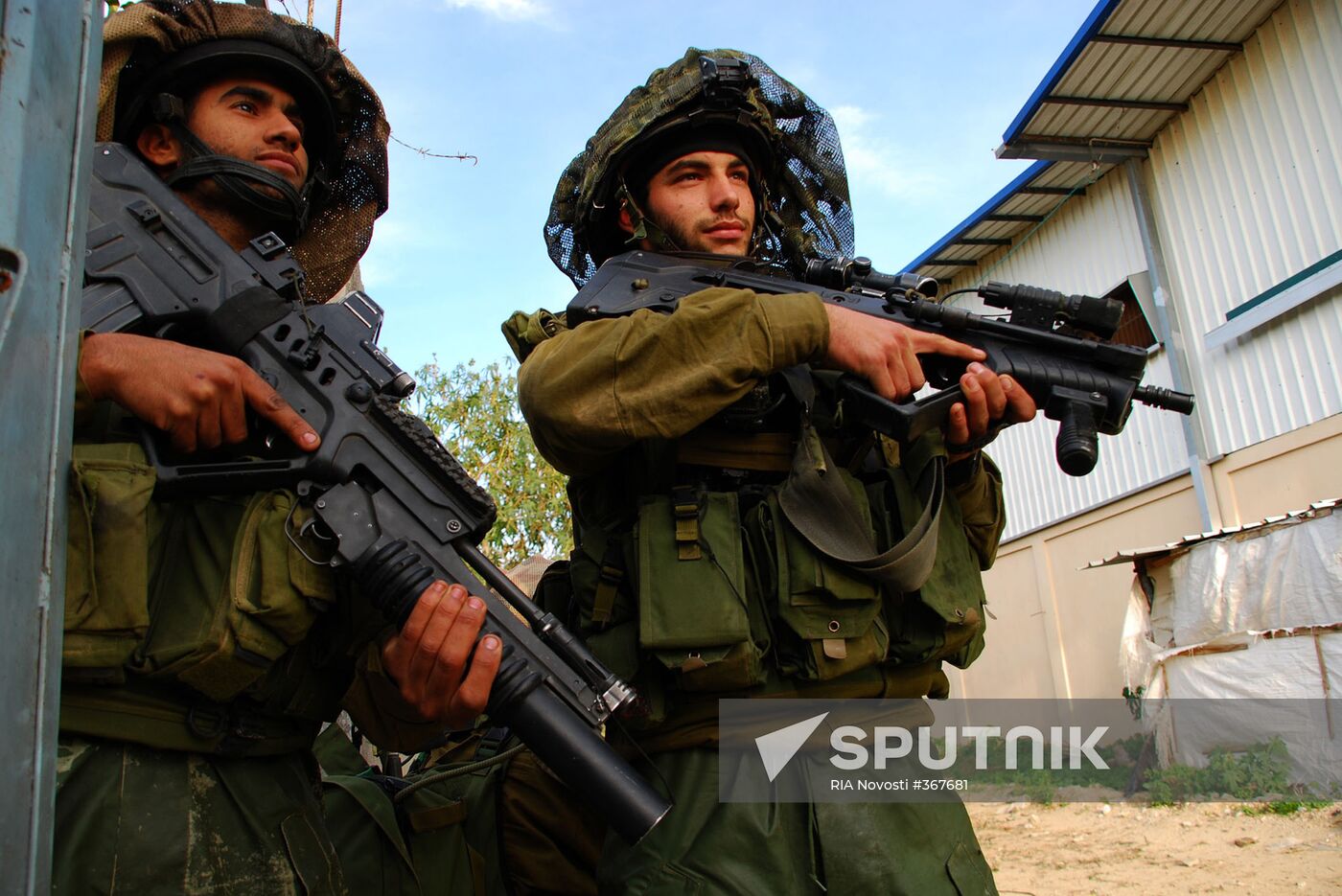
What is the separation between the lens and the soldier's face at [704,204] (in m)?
2.84

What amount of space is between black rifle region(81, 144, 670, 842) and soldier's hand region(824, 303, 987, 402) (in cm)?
91

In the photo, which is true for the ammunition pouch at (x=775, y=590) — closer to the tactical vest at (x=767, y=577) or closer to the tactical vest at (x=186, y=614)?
the tactical vest at (x=767, y=577)

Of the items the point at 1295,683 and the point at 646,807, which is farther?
the point at 1295,683

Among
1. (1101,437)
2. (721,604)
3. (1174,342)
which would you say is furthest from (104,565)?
(1101,437)

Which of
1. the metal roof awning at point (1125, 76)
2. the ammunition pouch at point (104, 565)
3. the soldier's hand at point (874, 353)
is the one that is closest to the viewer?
the ammunition pouch at point (104, 565)

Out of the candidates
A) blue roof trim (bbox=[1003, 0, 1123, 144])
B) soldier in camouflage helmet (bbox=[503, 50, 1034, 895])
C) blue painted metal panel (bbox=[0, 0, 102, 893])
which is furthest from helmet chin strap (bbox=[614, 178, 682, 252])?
blue roof trim (bbox=[1003, 0, 1123, 144])

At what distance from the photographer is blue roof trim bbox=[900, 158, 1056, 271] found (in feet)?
35.0

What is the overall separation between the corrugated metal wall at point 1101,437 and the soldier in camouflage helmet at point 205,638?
8522 mm

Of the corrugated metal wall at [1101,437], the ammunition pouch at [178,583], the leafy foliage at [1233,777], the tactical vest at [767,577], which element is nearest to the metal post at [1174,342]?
the corrugated metal wall at [1101,437]

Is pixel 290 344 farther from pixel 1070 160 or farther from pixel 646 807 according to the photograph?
pixel 1070 160

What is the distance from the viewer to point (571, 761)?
76.8 inches

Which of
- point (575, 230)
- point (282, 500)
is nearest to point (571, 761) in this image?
point (282, 500)

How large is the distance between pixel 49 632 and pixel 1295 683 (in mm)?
8334

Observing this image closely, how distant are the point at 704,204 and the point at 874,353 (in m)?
0.80
